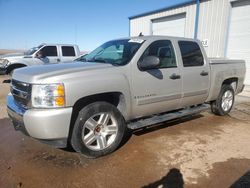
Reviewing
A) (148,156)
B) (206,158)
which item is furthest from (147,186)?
(206,158)

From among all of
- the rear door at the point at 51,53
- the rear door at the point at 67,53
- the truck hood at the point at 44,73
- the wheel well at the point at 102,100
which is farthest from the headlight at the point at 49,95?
the rear door at the point at 67,53

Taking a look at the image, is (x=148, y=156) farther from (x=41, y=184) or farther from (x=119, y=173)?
(x=41, y=184)

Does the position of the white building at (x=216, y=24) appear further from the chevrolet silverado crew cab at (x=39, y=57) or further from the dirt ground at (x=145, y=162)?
the dirt ground at (x=145, y=162)

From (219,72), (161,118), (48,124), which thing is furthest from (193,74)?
(48,124)

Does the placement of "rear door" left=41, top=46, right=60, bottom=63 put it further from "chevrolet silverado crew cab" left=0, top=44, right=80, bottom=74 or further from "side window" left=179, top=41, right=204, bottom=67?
"side window" left=179, top=41, right=204, bottom=67

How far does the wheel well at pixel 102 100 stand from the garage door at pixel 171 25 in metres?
10.3

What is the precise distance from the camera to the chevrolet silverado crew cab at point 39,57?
11.4 m

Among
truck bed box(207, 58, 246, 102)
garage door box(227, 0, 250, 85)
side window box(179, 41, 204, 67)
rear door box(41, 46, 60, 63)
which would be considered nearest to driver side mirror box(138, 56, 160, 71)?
side window box(179, 41, 204, 67)

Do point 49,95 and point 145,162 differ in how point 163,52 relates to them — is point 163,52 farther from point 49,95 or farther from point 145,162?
point 49,95

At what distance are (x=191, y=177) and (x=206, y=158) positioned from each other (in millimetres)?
708

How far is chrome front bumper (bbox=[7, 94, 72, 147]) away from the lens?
307cm

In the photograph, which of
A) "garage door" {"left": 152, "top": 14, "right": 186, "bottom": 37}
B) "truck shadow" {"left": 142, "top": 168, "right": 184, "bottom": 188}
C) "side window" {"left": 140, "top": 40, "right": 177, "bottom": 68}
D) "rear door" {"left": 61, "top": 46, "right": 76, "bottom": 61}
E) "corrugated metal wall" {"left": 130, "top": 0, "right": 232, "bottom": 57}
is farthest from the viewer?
"garage door" {"left": 152, "top": 14, "right": 186, "bottom": 37}

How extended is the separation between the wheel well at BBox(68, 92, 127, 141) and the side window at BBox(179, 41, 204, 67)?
1.70 metres

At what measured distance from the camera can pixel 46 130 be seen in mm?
3092
